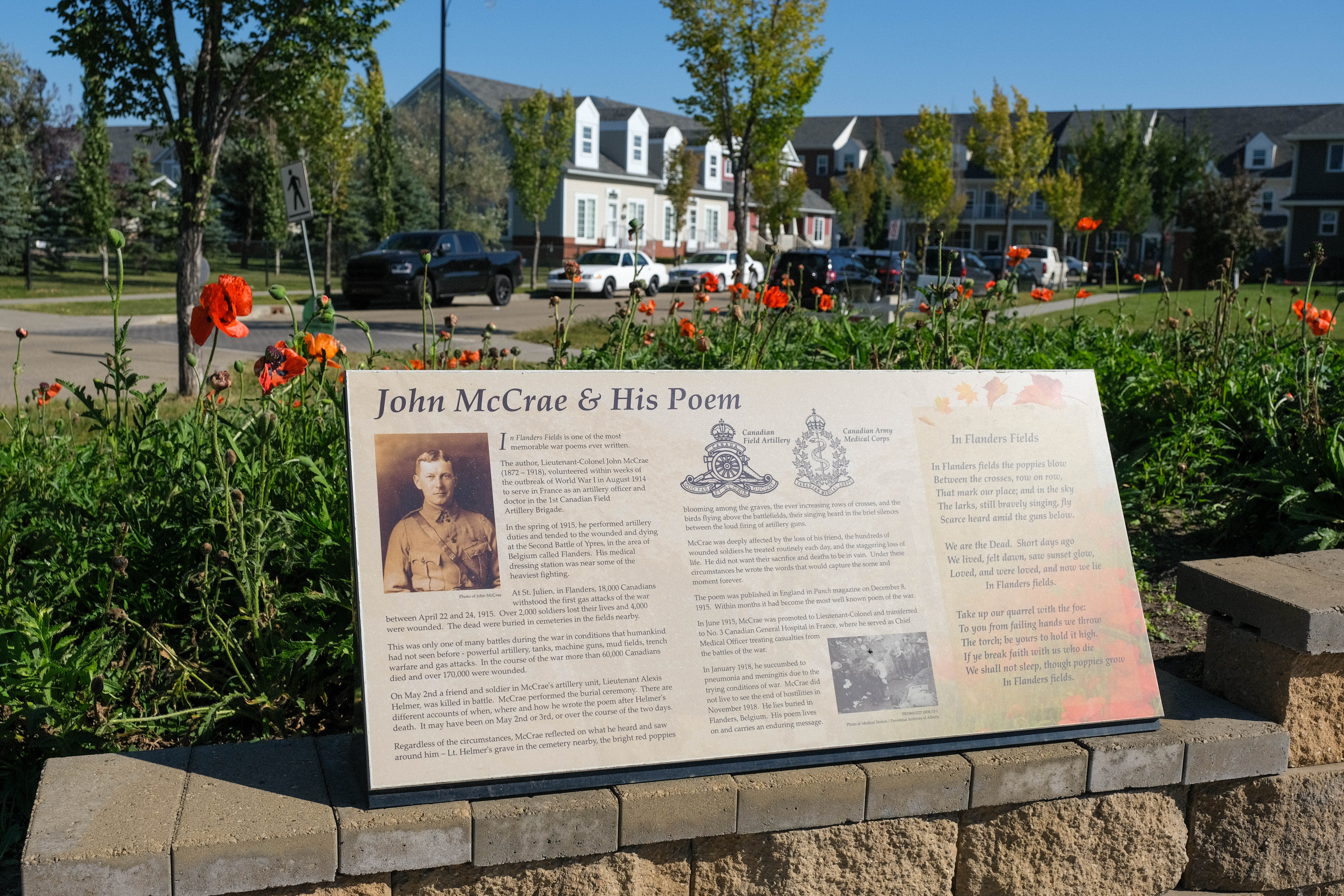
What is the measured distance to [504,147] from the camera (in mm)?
46469

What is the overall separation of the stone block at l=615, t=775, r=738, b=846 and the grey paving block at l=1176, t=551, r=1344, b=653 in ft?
5.22

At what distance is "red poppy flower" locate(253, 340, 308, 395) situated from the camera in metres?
3.18

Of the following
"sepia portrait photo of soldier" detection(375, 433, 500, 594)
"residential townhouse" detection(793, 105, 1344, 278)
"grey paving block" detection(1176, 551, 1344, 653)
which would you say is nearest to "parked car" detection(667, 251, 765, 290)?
"residential townhouse" detection(793, 105, 1344, 278)

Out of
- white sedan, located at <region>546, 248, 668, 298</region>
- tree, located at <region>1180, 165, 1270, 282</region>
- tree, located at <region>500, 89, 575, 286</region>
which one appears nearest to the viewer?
white sedan, located at <region>546, 248, 668, 298</region>

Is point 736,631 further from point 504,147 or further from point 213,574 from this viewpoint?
point 504,147

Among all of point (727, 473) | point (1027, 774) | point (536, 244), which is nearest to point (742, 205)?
point (536, 244)

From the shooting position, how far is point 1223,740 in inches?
109

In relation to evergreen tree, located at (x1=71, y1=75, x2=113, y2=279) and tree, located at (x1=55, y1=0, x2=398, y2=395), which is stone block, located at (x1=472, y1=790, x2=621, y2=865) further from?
evergreen tree, located at (x1=71, y1=75, x2=113, y2=279)

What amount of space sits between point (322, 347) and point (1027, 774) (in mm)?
2386

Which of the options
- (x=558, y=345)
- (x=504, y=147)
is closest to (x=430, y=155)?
(x=504, y=147)

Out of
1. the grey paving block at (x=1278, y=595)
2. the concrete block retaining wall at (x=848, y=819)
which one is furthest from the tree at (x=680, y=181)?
the concrete block retaining wall at (x=848, y=819)

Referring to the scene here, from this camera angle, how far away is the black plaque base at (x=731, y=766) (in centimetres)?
218

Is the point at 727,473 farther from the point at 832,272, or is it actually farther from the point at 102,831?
the point at 832,272

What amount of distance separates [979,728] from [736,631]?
62 centimetres
